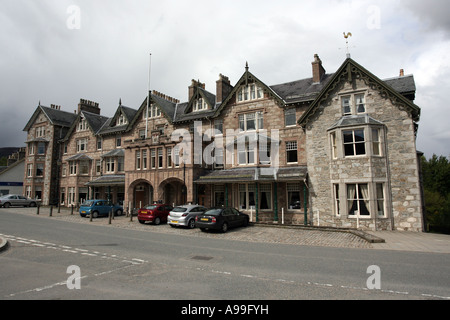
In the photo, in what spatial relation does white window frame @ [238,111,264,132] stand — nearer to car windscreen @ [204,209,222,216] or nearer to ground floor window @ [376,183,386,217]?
car windscreen @ [204,209,222,216]

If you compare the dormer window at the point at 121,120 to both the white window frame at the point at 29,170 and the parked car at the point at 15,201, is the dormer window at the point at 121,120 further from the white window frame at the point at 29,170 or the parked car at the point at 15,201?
the white window frame at the point at 29,170

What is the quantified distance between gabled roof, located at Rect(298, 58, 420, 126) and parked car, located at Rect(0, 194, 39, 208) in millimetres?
37441

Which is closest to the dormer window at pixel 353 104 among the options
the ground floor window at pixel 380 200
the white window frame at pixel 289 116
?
the white window frame at pixel 289 116

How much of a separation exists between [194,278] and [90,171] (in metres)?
35.1

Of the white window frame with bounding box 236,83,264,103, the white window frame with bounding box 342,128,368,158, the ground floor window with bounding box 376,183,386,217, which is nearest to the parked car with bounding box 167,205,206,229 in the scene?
the white window frame with bounding box 342,128,368,158

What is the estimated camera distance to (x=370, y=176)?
1930 cm

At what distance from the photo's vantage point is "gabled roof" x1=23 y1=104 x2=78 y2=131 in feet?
144

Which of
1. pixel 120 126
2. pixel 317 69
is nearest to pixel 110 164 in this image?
pixel 120 126

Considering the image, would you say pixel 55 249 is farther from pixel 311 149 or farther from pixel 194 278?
pixel 311 149

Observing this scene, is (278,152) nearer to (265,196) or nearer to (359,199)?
(265,196)

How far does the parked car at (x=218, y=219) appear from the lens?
18453 millimetres

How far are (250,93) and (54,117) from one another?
110ft
